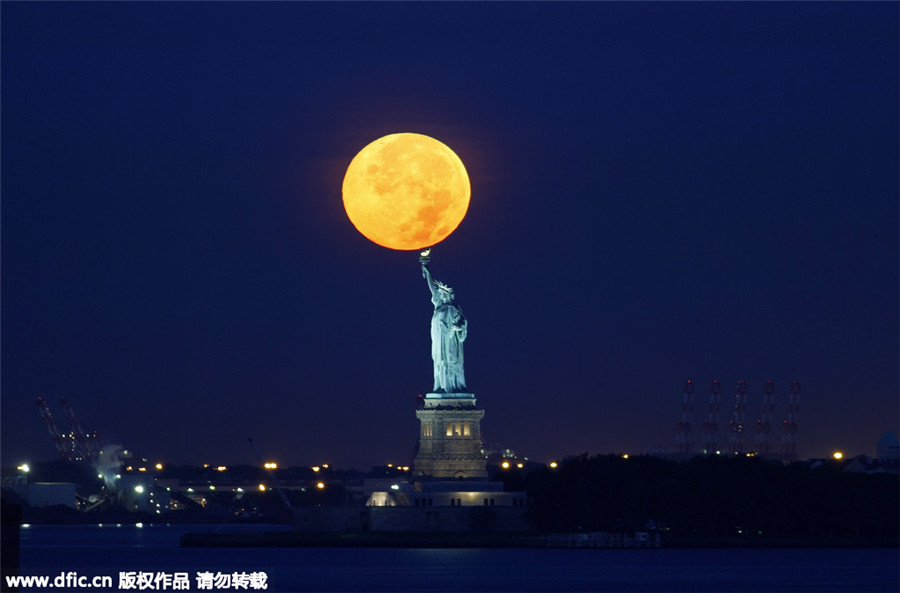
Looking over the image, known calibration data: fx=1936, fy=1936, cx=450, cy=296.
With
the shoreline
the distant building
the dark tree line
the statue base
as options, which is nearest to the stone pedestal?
the statue base

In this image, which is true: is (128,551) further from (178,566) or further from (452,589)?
(452,589)

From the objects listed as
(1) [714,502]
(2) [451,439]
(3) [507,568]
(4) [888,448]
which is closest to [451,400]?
(2) [451,439]

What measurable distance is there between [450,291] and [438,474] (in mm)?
11480

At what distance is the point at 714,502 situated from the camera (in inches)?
4493

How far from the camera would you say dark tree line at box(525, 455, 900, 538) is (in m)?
115

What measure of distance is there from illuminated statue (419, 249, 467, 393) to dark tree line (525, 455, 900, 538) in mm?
8175

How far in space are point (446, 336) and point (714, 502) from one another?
19691mm

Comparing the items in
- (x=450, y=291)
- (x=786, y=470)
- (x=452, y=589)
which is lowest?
(x=452, y=589)

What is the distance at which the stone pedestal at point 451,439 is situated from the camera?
395 feet

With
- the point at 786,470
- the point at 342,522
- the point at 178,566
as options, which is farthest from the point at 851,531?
the point at 178,566

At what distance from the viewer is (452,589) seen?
270ft

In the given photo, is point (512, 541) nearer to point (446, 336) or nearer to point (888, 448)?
point (446, 336)

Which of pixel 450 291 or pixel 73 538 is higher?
pixel 450 291

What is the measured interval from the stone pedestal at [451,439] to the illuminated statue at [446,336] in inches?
45.1
